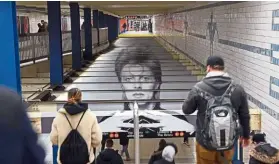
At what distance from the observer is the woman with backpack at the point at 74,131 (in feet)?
14.6

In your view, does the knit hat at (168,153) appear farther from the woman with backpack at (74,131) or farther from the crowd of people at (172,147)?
the woman with backpack at (74,131)

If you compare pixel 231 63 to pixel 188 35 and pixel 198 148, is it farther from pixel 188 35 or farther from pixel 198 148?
pixel 188 35

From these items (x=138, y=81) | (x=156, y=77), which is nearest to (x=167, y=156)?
(x=138, y=81)

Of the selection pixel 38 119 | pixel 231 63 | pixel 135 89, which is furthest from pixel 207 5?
pixel 38 119

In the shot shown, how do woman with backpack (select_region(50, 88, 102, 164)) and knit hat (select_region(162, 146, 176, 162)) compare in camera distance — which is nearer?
woman with backpack (select_region(50, 88, 102, 164))

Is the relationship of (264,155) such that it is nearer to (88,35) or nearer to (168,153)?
(168,153)

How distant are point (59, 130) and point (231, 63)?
3.46 m

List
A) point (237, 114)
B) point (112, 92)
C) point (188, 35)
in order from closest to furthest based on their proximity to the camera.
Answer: point (237, 114), point (112, 92), point (188, 35)

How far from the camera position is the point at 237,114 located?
384 centimetres

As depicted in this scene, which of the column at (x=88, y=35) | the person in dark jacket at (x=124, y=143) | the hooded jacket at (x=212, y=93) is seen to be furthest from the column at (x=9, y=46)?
the column at (x=88, y=35)

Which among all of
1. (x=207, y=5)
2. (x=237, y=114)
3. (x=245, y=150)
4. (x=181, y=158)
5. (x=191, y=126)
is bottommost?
(x=181, y=158)

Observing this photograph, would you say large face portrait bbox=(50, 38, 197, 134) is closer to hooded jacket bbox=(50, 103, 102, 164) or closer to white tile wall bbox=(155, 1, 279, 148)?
white tile wall bbox=(155, 1, 279, 148)

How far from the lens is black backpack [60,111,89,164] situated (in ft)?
14.7

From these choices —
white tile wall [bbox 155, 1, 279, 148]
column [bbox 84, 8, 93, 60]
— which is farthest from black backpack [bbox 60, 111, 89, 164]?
column [bbox 84, 8, 93, 60]
